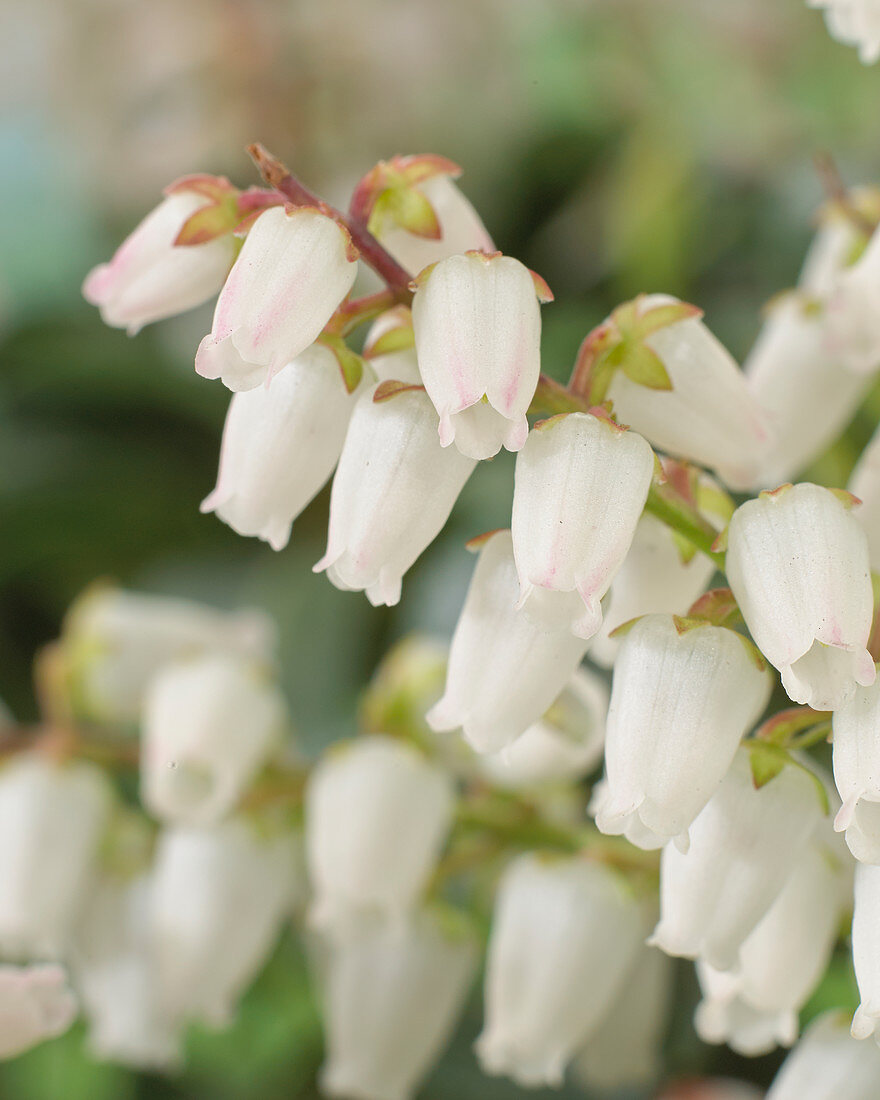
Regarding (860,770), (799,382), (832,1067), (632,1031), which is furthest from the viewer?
(632,1031)

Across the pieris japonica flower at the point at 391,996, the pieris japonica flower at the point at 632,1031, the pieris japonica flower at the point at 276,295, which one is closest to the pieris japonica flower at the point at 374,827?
the pieris japonica flower at the point at 391,996

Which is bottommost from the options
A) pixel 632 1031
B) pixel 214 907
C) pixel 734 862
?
pixel 632 1031

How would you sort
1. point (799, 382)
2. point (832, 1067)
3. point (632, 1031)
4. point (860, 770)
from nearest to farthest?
point (860, 770) → point (832, 1067) → point (799, 382) → point (632, 1031)

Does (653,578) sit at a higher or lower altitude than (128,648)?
higher

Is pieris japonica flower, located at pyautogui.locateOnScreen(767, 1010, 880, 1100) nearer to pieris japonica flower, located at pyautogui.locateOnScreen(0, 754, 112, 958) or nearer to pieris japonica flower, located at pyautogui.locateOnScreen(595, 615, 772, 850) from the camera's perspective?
pieris japonica flower, located at pyautogui.locateOnScreen(595, 615, 772, 850)

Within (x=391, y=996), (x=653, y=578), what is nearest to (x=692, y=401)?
(x=653, y=578)

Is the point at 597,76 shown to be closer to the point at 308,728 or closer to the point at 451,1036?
the point at 308,728

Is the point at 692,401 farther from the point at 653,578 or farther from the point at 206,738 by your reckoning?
the point at 206,738

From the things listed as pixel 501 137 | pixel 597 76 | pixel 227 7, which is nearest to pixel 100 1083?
pixel 501 137
